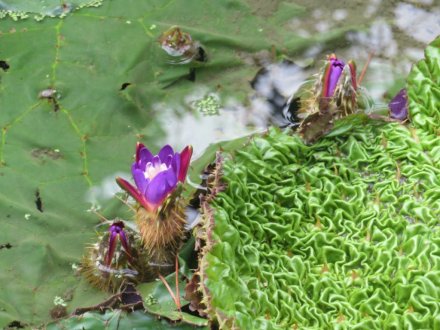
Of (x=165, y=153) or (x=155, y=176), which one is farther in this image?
(x=165, y=153)

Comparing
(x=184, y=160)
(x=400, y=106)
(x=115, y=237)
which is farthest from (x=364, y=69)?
(x=115, y=237)

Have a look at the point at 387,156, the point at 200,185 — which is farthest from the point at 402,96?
the point at 200,185

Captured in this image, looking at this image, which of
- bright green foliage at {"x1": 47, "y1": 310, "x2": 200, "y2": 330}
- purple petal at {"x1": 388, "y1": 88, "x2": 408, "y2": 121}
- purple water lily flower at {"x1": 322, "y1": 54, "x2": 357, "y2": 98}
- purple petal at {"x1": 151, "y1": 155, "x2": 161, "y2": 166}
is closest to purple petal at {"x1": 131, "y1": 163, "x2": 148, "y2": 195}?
purple petal at {"x1": 151, "y1": 155, "x2": 161, "y2": 166}

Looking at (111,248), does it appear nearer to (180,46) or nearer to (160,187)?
(160,187)

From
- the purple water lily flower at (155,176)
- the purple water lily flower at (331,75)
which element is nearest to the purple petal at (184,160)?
the purple water lily flower at (155,176)

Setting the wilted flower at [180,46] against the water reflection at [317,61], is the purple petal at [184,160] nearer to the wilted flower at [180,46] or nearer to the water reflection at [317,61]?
the water reflection at [317,61]

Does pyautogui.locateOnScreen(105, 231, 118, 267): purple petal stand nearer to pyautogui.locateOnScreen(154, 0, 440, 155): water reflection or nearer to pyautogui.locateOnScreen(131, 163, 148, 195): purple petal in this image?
pyautogui.locateOnScreen(131, 163, 148, 195): purple petal
